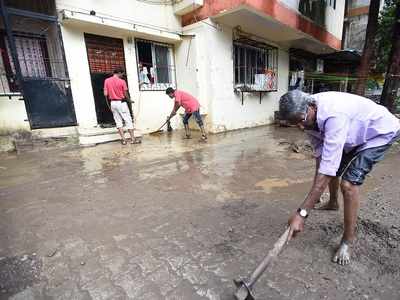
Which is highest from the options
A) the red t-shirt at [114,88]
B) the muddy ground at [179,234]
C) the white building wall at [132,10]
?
the white building wall at [132,10]

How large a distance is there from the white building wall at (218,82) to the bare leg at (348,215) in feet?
19.8

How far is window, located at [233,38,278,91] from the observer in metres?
8.23

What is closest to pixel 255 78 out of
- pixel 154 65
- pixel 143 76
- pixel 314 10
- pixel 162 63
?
pixel 314 10

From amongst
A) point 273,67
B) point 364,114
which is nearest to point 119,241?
point 364,114

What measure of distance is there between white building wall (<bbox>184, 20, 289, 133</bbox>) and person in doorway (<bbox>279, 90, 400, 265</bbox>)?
233 inches

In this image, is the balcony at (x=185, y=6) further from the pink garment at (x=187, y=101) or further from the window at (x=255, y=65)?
the pink garment at (x=187, y=101)

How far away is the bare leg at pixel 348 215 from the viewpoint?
1706 mm

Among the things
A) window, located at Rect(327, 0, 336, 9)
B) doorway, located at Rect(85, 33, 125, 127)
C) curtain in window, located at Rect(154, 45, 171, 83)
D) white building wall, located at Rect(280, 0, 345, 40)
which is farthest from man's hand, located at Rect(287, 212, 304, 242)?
window, located at Rect(327, 0, 336, 9)

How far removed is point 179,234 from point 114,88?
4.50 metres

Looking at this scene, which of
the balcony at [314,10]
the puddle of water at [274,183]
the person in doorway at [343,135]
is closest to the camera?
the person in doorway at [343,135]

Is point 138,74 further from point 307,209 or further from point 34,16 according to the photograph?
point 307,209

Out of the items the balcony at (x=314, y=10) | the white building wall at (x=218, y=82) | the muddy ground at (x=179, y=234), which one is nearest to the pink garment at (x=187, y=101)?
the white building wall at (x=218, y=82)

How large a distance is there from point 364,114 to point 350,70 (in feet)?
48.3

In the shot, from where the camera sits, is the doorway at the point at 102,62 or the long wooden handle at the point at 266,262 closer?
the long wooden handle at the point at 266,262
